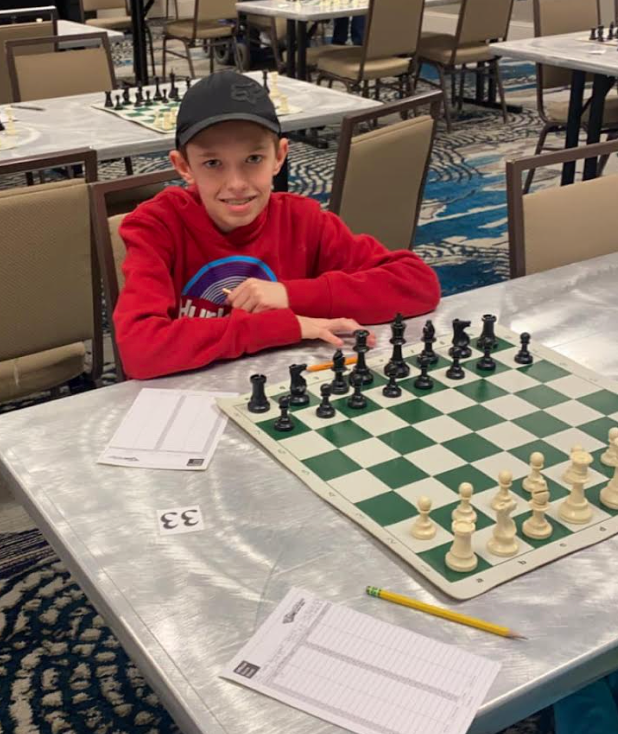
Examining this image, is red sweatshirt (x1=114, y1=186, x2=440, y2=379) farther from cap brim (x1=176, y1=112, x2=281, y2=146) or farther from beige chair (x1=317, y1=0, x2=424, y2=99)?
beige chair (x1=317, y1=0, x2=424, y2=99)

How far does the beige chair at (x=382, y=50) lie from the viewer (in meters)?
5.47

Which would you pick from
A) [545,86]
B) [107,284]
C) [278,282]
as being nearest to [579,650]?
[278,282]

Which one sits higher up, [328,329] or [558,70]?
[328,329]

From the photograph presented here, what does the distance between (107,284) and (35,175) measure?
3475mm

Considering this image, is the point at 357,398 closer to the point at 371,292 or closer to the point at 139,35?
the point at 371,292

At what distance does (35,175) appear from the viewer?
507cm

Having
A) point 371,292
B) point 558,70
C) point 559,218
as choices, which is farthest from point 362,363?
point 558,70

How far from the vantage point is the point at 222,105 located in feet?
5.08

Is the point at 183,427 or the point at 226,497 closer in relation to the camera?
the point at 226,497

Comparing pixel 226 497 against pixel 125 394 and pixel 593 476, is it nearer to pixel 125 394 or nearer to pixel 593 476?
pixel 125 394

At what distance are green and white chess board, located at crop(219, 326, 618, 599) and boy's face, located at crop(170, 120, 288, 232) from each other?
15.1 inches

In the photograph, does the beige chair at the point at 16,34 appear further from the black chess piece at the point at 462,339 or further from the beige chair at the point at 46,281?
the black chess piece at the point at 462,339

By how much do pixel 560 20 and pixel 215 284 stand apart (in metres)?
3.89

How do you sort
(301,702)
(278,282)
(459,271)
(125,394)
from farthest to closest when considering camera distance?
(459,271) → (278,282) → (125,394) → (301,702)
